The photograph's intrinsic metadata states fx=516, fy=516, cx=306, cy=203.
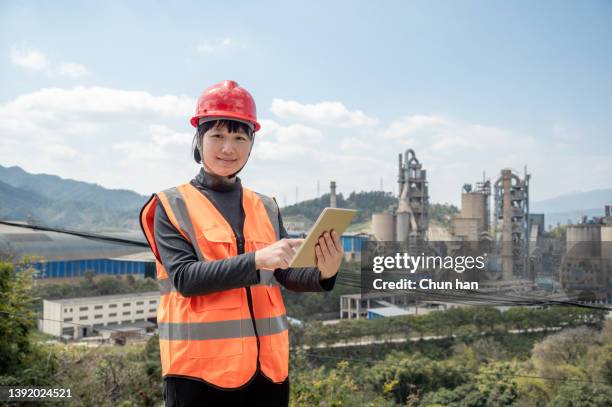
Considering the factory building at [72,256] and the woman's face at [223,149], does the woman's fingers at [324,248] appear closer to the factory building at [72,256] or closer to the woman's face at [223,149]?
the woman's face at [223,149]

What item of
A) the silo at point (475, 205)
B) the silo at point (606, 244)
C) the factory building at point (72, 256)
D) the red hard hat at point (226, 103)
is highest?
the silo at point (475, 205)

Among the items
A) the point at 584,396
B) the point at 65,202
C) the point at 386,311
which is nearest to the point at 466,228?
the point at 386,311

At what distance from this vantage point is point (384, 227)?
869 inches

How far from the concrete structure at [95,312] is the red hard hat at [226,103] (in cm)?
1746

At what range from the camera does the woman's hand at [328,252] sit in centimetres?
102

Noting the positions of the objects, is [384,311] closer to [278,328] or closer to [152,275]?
[152,275]

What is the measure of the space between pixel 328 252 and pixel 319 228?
9 centimetres

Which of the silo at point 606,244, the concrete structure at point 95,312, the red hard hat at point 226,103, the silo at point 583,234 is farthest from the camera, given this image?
the concrete structure at point 95,312

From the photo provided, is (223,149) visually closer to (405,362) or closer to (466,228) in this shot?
(405,362)

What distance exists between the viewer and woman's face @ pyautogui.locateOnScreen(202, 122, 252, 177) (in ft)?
3.85

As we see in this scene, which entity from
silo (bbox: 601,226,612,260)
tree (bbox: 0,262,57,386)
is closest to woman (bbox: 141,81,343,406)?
tree (bbox: 0,262,57,386)

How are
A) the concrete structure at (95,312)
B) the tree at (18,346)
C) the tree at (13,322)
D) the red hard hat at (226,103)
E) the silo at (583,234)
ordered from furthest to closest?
1. the concrete structure at (95,312)
2. the silo at (583,234)
3. the tree at (13,322)
4. the tree at (18,346)
5. the red hard hat at (226,103)

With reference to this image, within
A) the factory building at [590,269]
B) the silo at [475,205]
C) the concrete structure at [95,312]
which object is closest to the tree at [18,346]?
the factory building at [590,269]

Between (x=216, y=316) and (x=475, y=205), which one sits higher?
(x=475, y=205)
